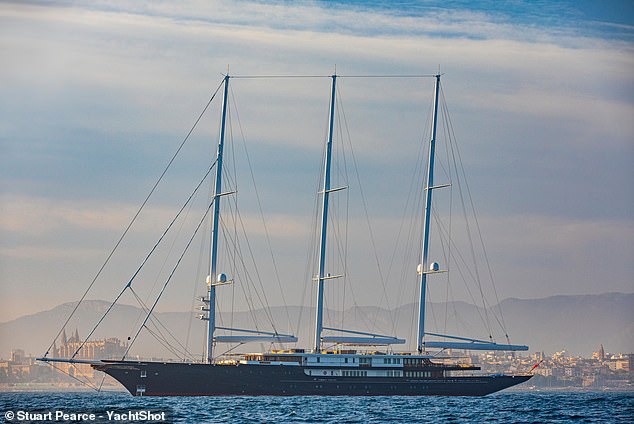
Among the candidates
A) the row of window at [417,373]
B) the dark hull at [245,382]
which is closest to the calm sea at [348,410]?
the dark hull at [245,382]

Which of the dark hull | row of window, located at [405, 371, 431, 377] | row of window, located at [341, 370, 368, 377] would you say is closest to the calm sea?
the dark hull

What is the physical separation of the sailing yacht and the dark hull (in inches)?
3.3

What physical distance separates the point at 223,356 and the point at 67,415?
30.6 m

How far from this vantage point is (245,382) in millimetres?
102375

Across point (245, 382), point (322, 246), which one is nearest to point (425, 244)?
point (322, 246)

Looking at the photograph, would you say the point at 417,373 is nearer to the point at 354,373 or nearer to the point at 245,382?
the point at 354,373

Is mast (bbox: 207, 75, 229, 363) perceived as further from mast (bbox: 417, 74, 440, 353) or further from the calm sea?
mast (bbox: 417, 74, 440, 353)

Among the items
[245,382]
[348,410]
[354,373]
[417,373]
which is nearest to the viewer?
[348,410]

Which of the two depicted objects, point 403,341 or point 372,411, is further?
point 403,341

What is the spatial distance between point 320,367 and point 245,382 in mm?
7372

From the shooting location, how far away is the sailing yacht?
3984 inches

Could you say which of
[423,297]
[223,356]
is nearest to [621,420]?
[423,297]

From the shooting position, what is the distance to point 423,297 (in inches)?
4405

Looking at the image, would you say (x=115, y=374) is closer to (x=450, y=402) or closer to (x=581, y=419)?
(x=450, y=402)
